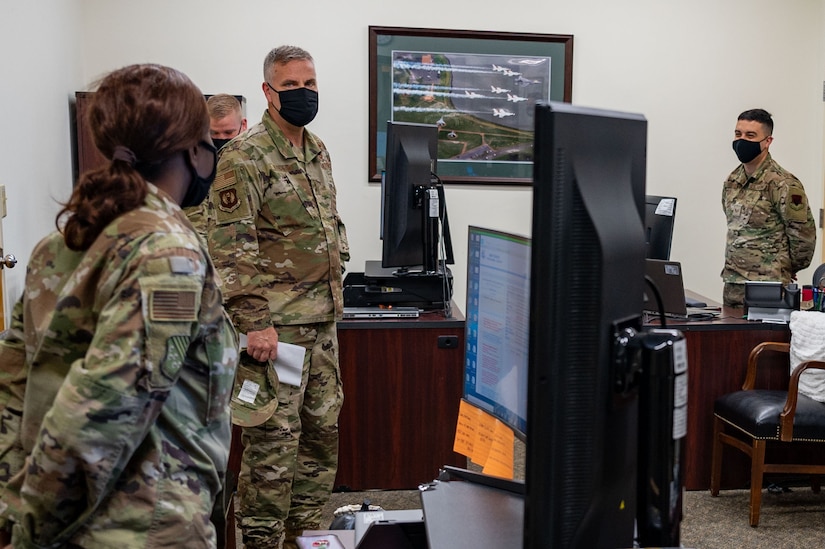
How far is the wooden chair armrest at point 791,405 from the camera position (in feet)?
9.50

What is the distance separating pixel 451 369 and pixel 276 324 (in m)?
0.96

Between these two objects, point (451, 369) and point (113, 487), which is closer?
point (113, 487)

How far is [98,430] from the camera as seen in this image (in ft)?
3.10

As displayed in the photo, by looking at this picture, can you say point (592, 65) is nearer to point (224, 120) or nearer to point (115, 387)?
point (224, 120)

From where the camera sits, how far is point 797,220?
398cm

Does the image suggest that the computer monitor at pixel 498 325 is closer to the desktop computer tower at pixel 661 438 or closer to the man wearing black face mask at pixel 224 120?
the desktop computer tower at pixel 661 438

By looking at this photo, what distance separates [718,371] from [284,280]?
184 centimetres

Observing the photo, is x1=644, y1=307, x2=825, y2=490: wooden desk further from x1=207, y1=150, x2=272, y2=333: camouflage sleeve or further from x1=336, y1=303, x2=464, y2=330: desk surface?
x1=207, y1=150, x2=272, y2=333: camouflage sleeve

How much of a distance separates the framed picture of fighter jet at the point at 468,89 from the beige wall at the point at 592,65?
A: 0.08 meters

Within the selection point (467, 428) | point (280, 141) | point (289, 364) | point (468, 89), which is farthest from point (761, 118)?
point (467, 428)

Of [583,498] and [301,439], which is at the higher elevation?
[583,498]

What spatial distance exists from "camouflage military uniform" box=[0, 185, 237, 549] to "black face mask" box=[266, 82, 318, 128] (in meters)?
1.38

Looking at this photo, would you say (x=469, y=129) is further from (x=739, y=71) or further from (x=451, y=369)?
(x=451, y=369)

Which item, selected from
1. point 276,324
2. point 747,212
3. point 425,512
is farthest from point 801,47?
point 425,512
